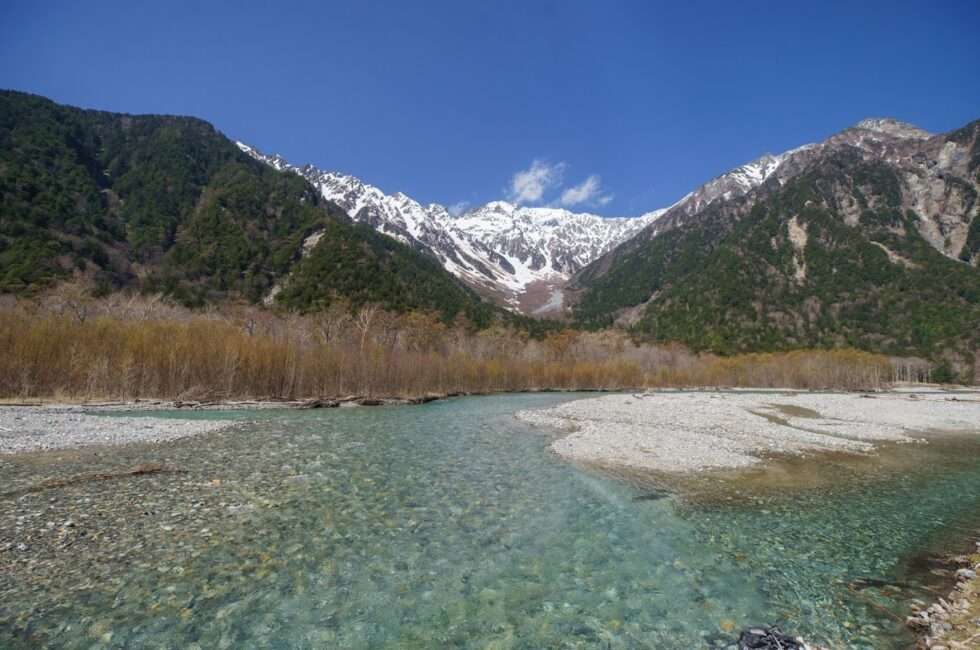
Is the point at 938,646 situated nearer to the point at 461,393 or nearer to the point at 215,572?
the point at 215,572

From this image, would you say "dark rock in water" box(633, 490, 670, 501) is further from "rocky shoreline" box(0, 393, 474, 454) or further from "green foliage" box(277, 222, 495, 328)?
"green foliage" box(277, 222, 495, 328)

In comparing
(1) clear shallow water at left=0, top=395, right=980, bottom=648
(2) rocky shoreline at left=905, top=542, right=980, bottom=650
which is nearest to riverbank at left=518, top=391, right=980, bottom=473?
(1) clear shallow water at left=0, top=395, right=980, bottom=648

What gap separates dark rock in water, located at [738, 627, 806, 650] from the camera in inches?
226

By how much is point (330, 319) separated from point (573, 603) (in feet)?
204

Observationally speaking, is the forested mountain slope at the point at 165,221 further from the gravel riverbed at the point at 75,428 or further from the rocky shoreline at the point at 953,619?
the rocky shoreline at the point at 953,619

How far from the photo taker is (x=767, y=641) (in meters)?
5.86

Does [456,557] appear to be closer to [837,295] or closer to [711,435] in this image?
[711,435]

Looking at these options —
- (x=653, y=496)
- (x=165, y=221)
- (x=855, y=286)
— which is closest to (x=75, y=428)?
(x=653, y=496)

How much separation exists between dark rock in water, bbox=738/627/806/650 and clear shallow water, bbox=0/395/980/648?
533mm

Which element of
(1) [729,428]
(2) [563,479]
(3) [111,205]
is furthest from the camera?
(3) [111,205]

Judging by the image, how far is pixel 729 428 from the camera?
94.1 ft

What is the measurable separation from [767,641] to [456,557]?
5.15 meters

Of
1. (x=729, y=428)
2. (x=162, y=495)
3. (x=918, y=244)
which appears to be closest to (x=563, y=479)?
Answer: (x=162, y=495)

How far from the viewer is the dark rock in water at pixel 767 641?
5.73 m
